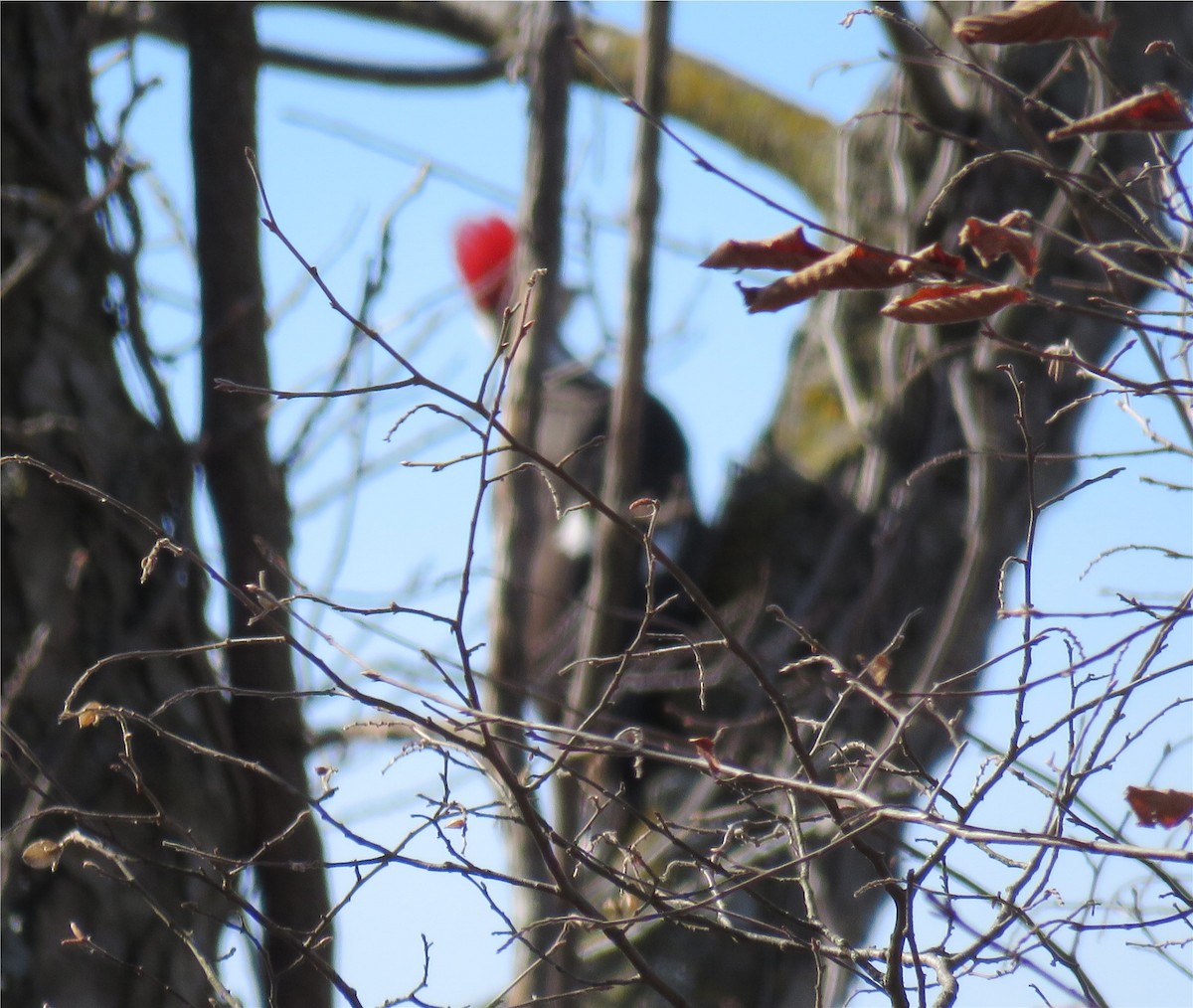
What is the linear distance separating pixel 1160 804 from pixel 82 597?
53.6 inches

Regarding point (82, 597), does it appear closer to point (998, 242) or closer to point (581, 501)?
point (998, 242)

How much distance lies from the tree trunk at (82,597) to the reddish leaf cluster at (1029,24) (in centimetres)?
112

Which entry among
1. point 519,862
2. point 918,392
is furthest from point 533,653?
point 519,862

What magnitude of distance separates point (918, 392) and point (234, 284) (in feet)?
4.36

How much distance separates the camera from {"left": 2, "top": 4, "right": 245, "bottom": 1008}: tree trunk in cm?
160

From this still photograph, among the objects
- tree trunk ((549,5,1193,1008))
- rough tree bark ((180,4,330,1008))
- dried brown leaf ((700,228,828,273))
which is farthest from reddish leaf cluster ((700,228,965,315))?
tree trunk ((549,5,1193,1008))

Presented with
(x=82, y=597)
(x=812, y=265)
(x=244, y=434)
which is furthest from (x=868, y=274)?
(x=244, y=434)

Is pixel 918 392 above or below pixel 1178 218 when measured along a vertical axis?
above

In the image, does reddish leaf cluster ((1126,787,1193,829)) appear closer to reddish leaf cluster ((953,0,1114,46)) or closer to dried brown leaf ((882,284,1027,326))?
dried brown leaf ((882,284,1027,326))

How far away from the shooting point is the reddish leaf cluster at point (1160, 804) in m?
0.87

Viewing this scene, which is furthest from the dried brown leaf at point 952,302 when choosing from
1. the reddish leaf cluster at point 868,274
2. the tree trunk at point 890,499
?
the tree trunk at point 890,499

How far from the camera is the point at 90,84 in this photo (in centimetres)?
204

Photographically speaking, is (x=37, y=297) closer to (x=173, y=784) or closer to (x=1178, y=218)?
(x=173, y=784)

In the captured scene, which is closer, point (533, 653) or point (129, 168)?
point (129, 168)
